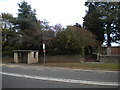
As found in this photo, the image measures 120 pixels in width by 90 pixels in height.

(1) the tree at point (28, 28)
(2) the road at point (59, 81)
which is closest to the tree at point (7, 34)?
(1) the tree at point (28, 28)

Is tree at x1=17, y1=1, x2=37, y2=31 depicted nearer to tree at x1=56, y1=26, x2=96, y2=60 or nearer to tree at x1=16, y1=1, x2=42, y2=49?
tree at x1=16, y1=1, x2=42, y2=49

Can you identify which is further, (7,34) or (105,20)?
(105,20)

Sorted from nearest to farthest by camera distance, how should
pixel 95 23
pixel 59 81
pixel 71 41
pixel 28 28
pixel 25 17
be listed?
1. pixel 59 81
2. pixel 71 41
3. pixel 28 28
4. pixel 25 17
5. pixel 95 23

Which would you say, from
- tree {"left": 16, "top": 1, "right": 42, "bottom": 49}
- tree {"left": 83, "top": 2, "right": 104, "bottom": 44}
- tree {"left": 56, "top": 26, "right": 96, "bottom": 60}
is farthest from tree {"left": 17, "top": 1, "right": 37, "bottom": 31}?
tree {"left": 83, "top": 2, "right": 104, "bottom": 44}

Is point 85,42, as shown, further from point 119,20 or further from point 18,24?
point 18,24

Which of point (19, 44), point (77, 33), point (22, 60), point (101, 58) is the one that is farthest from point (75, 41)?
point (19, 44)

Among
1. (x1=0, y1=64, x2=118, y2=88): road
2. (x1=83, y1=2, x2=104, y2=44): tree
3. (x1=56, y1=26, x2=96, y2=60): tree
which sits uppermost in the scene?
(x1=83, y1=2, x2=104, y2=44): tree

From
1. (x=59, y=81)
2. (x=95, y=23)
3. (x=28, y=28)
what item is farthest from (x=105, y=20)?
(x=59, y=81)

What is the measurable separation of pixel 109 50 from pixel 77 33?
915 cm

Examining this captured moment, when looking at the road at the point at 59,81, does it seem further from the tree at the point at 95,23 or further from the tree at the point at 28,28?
the tree at the point at 95,23

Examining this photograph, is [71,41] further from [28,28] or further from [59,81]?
[59,81]

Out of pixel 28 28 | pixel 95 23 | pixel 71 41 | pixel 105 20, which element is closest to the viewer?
pixel 71 41

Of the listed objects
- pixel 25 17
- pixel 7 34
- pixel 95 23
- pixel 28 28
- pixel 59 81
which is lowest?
pixel 59 81

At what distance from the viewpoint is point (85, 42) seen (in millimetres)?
27344
